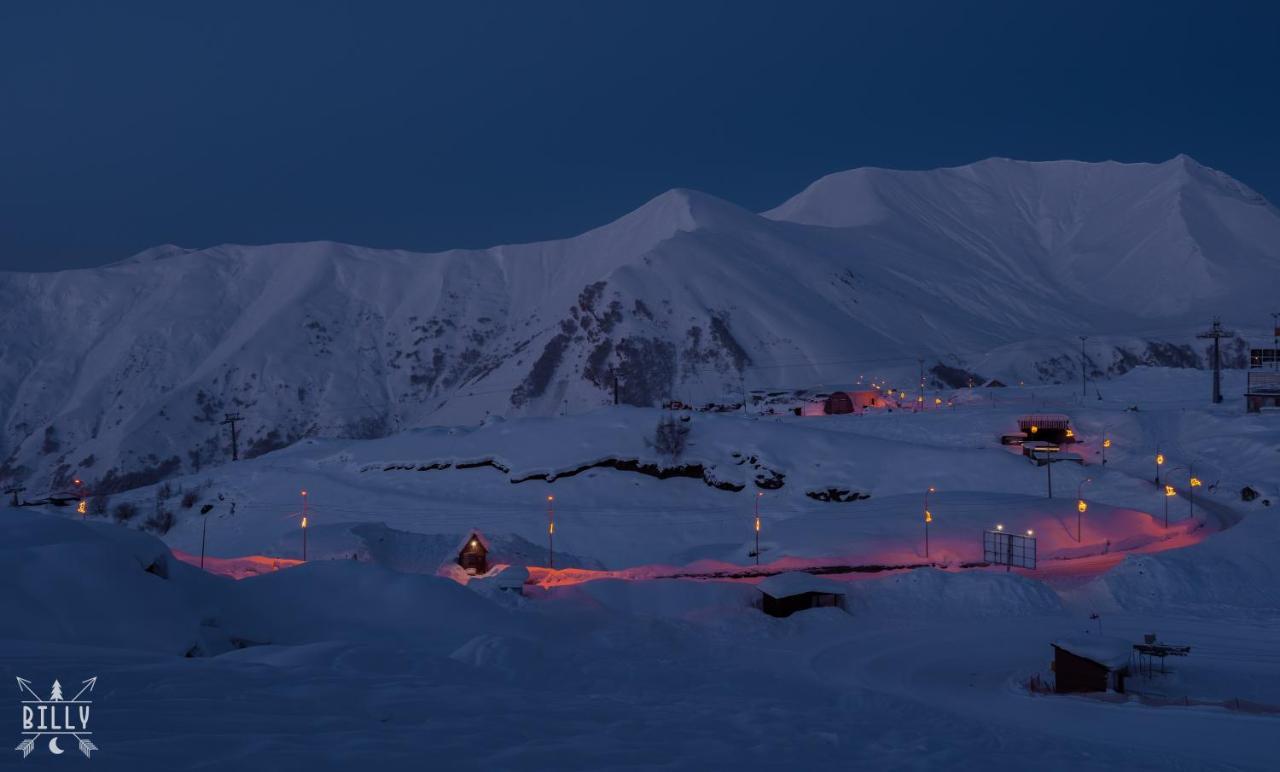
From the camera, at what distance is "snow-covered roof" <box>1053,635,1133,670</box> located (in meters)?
20.0

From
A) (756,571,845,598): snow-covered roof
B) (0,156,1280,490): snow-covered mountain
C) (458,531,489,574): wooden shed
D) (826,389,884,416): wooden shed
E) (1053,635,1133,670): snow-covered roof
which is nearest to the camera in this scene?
(1053,635,1133,670): snow-covered roof

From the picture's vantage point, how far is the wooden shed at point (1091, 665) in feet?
65.8

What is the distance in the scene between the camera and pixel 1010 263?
19438 centimetres

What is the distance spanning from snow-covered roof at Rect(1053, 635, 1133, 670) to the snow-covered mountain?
86.2 meters

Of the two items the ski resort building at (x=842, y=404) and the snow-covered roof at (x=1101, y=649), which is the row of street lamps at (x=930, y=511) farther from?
the ski resort building at (x=842, y=404)

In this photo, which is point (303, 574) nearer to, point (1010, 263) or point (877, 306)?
point (877, 306)

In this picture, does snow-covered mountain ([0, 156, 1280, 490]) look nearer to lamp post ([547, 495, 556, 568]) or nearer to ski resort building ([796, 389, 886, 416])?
ski resort building ([796, 389, 886, 416])

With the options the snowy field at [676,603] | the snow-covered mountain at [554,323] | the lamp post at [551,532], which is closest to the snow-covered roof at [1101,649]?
the snowy field at [676,603]

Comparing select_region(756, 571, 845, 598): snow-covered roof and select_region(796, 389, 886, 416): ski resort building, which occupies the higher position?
select_region(796, 389, 886, 416): ski resort building

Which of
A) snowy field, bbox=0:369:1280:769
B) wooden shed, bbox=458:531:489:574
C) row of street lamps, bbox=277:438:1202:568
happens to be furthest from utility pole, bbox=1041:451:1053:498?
wooden shed, bbox=458:531:489:574

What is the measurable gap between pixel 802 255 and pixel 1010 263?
67.9 meters

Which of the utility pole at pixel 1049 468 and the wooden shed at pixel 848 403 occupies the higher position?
the wooden shed at pixel 848 403

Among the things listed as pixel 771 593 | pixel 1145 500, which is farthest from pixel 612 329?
pixel 771 593

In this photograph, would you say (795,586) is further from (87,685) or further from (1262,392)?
(1262,392)
